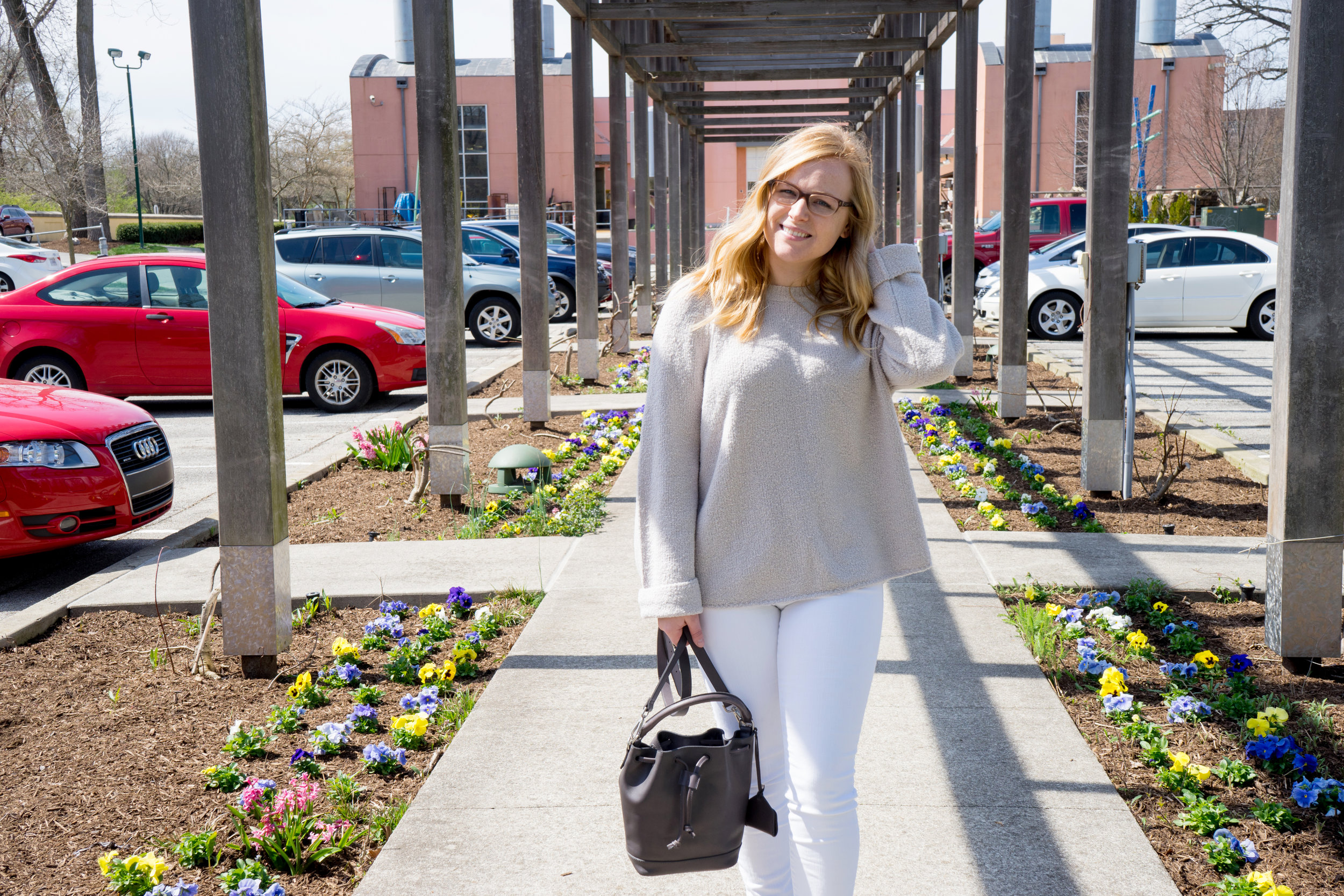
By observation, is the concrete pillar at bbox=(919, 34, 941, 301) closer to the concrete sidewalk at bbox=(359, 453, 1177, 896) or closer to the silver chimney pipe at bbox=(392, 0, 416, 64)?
the concrete sidewalk at bbox=(359, 453, 1177, 896)

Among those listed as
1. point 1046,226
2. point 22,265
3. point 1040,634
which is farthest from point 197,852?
point 22,265

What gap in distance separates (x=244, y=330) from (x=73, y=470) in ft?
7.70

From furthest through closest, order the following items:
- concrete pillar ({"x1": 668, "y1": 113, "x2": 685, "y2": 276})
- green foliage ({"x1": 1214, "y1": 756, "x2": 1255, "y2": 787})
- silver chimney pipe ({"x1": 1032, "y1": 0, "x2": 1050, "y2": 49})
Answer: silver chimney pipe ({"x1": 1032, "y1": 0, "x2": 1050, "y2": 49}), concrete pillar ({"x1": 668, "y1": 113, "x2": 685, "y2": 276}), green foliage ({"x1": 1214, "y1": 756, "x2": 1255, "y2": 787})

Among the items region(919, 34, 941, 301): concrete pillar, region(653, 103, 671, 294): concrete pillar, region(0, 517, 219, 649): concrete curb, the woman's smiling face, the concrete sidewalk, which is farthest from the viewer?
region(653, 103, 671, 294): concrete pillar

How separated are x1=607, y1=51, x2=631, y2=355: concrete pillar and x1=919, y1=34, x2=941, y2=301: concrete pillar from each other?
335cm

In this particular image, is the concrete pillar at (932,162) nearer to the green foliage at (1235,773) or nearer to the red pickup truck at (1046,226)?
the red pickup truck at (1046,226)

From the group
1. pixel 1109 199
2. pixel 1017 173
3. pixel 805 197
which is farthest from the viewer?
pixel 1017 173

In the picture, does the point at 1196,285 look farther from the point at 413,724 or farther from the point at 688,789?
the point at 688,789

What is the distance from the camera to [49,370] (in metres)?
10.9

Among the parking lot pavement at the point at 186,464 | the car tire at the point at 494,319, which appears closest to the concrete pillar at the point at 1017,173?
the parking lot pavement at the point at 186,464

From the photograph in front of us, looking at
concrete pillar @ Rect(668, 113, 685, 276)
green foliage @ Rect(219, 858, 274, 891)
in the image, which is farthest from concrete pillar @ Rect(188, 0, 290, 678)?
concrete pillar @ Rect(668, 113, 685, 276)

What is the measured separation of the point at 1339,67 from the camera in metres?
3.96

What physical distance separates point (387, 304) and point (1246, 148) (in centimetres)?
2492

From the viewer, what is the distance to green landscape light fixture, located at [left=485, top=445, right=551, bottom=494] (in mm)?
7270
